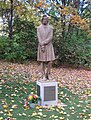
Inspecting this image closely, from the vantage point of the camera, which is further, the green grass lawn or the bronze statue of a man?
the bronze statue of a man

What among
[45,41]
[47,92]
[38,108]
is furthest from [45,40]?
[38,108]

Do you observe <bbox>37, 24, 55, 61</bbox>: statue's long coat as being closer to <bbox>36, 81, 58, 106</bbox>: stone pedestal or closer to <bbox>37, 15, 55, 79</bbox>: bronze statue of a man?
<bbox>37, 15, 55, 79</bbox>: bronze statue of a man

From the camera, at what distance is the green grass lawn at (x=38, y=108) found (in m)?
4.62

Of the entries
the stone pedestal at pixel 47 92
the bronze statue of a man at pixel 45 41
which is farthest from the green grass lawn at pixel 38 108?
the bronze statue of a man at pixel 45 41

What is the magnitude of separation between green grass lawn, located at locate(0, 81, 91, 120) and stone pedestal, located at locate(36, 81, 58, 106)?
0.24 metres

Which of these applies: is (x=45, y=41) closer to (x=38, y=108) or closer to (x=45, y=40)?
(x=45, y=40)

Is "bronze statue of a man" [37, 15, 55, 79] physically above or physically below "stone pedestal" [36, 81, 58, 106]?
above

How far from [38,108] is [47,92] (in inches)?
20.3

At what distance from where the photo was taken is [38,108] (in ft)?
16.9

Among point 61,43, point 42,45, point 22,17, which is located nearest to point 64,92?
point 42,45

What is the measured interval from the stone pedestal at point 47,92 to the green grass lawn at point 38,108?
0.80ft

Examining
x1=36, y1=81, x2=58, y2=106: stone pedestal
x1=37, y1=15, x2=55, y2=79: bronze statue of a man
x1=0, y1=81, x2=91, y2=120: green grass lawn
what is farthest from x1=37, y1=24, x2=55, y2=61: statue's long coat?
x1=0, y1=81, x2=91, y2=120: green grass lawn

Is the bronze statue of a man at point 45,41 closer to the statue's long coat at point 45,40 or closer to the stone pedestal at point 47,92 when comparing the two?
the statue's long coat at point 45,40

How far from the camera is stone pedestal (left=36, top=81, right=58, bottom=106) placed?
5465 millimetres
